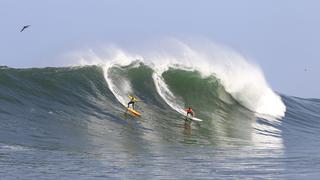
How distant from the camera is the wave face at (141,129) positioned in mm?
11531

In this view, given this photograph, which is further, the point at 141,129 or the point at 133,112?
the point at 133,112

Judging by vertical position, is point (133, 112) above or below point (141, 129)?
above

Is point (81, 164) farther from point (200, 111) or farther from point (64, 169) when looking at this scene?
point (200, 111)

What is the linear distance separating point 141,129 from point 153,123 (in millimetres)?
1400

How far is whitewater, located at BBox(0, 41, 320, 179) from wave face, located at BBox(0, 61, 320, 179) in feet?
0.10

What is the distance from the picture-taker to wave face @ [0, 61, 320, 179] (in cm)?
1153

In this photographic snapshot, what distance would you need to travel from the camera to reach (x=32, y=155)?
40.3 ft

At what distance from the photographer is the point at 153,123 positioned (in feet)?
63.1

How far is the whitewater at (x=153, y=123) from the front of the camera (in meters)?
11.5

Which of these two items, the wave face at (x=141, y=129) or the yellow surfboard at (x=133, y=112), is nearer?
the wave face at (x=141, y=129)

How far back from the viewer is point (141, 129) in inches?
703

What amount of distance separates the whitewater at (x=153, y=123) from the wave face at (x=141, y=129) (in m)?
0.03

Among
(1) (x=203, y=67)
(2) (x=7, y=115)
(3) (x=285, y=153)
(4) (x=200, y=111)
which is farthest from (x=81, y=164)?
(1) (x=203, y=67)

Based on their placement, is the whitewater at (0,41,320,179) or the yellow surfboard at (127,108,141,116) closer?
the whitewater at (0,41,320,179)
